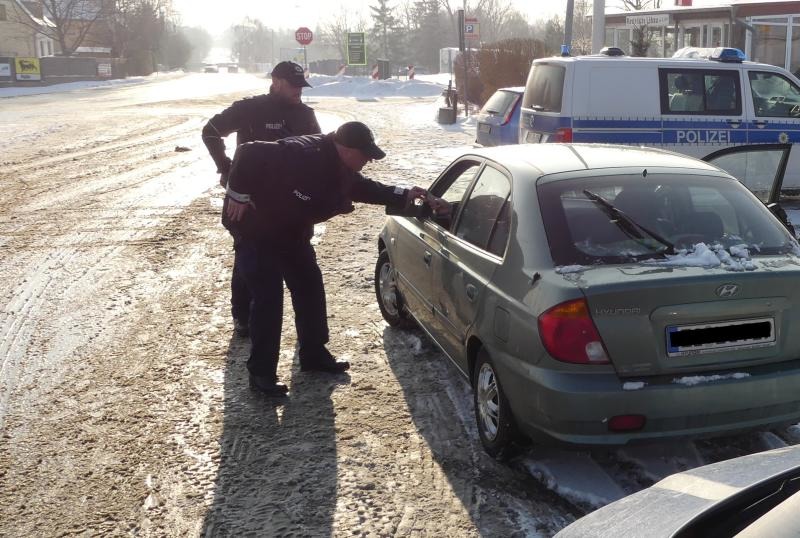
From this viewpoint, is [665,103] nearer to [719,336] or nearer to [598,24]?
[719,336]

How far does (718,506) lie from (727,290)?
164 centimetres

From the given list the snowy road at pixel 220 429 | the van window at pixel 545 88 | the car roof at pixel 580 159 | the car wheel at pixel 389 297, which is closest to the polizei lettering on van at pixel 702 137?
the van window at pixel 545 88

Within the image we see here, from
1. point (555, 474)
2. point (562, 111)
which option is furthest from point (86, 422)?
point (562, 111)

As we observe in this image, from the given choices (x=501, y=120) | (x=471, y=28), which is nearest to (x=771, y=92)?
(x=501, y=120)

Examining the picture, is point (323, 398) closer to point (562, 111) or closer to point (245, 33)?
point (562, 111)

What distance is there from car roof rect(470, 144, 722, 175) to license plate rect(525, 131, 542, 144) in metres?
5.51

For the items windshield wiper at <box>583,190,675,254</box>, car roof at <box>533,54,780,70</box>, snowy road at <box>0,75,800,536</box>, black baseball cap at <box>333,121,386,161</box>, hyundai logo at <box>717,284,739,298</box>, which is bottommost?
snowy road at <box>0,75,800,536</box>

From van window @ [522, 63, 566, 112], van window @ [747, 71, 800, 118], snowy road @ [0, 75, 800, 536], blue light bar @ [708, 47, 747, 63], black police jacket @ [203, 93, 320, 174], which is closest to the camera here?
snowy road @ [0, 75, 800, 536]

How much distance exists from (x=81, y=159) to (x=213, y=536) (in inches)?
545

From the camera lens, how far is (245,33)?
148m

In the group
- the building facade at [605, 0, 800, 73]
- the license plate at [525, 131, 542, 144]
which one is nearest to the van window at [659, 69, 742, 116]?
the license plate at [525, 131, 542, 144]

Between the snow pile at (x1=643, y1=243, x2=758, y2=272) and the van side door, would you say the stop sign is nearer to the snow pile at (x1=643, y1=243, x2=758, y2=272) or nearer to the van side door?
the van side door

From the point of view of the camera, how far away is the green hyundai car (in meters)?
3.70

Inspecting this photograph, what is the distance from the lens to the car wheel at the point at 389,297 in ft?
20.6
